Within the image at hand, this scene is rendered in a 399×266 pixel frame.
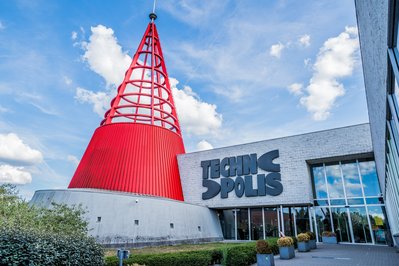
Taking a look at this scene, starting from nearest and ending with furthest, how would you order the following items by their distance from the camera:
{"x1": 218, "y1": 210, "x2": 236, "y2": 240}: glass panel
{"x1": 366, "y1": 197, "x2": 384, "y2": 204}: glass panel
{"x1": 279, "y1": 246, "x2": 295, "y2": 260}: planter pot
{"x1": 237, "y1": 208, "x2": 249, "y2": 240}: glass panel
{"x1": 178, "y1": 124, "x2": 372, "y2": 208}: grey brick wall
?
{"x1": 279, "y1": 246, "x2": 295, "y2": 260}: planter pot < {"x1": 366, "y1": 197, "x2": 384, "y2": 204}: glass panel < {"x1": 178, "y1": 124, "x2": 372, "y2": 208}: grey brick wall < {"x1": 237, "y1": 208, "x2": 249, "y2": 240}: glass panel < {"x1": 218, "y1": 210, "x2": 236, "y2": 240}: glass panel

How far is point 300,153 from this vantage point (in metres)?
20.1

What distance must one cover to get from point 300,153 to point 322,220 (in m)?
5.13

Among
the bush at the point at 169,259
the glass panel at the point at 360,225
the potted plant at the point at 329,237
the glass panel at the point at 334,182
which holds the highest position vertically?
the glass panel at the point at 334,182

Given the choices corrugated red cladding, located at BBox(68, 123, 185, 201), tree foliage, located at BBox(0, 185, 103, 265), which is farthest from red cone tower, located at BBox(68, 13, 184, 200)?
tree foliage, located at BBox(0, 185, 103, 265)

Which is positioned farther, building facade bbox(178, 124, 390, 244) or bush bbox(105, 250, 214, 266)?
building facade bbox(178, 124, 390, 244)

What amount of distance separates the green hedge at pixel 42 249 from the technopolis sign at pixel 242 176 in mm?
15188

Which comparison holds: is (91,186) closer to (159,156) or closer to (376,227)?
(159,156)

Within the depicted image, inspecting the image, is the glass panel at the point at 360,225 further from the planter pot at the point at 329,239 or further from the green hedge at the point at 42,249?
the green hedge at the point at 42,249

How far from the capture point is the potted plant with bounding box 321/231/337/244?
17.9m

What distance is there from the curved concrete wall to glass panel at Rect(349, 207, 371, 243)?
11340 mm

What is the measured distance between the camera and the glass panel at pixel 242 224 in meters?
22.0

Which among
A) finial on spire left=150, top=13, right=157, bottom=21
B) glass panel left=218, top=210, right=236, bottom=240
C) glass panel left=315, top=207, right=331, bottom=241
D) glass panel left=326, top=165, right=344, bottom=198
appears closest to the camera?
glass panel left=315, top=207, right=331, bottom=241

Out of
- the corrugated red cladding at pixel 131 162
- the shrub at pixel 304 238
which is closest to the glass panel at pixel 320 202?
the shrub at pixel 304 238

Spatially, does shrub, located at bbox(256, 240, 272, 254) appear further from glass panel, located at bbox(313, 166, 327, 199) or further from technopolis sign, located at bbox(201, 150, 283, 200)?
glass panel, located at bbox(313, 166, 327, 199)
